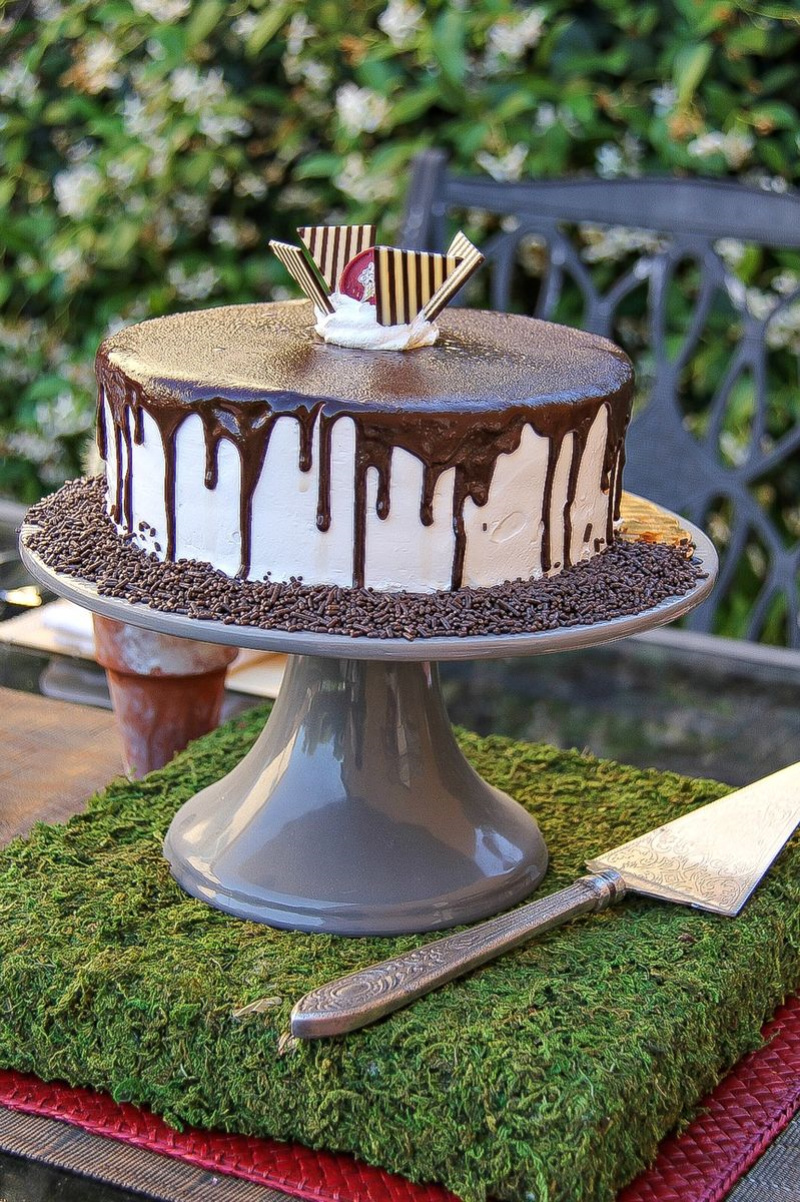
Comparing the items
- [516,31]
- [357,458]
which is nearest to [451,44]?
[516,31]

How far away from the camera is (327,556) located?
3.49ft

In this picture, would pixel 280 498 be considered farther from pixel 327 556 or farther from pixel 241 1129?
pixel 241 1129

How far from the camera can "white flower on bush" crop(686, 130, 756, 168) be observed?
238cm

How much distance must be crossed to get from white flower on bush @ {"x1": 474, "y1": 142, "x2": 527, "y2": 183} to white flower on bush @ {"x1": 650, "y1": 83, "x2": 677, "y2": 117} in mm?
219

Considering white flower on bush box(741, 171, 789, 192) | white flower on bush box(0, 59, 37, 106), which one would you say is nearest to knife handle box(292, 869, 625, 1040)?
white flower on bush box(741, 171, 789, 192)

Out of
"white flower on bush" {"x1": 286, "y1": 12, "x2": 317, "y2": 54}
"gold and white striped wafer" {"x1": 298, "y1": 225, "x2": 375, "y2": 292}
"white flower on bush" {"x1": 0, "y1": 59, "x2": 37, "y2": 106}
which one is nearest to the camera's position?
"gold and white striped wafer" {"x1": 298, "y1": 225, "x2": 375, "y2": 292}

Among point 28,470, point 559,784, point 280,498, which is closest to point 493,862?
point 559,784

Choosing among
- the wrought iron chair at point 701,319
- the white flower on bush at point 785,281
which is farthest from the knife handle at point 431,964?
the white flower on bush at point 785,281

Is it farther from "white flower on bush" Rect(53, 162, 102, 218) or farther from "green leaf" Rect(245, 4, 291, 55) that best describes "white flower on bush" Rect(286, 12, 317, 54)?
"white flower on bush" Rect(53, 162, 102, 218)

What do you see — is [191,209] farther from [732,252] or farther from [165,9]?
[732,252]

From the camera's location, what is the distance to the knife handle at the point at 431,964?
36.4 inches

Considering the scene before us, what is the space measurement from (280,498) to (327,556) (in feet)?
0.17

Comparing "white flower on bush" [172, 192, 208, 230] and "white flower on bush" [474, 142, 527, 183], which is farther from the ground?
"white flower on bush" [474, 142, 527, 183]

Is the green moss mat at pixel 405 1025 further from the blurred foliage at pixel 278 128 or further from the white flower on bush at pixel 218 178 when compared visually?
the white flower on bush at pixel 218 178
